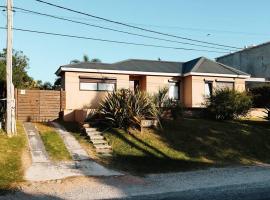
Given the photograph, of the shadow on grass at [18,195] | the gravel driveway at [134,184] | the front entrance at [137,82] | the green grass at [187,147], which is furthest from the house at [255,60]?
the shadow on grass at [18,195]

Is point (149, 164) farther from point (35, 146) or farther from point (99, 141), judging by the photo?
point (35, 146)

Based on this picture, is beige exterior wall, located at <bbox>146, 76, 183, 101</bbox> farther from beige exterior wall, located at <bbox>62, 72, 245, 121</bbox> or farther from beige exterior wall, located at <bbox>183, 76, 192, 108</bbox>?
beige exterior wall, located at <bbox>183, 76, 192, 108</bbox>

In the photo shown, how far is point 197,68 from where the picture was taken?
30594mm

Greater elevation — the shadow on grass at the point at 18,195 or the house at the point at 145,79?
the house at the point at 145,79

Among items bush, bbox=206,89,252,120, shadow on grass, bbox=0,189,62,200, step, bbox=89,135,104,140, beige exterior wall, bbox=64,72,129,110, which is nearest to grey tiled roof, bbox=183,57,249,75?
bush, bbox=206,89,252,120

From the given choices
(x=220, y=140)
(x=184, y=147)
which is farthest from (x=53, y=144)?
(x=220, y=140)

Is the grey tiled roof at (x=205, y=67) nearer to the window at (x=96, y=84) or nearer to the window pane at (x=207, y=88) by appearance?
the window pane at (x=207, y=88)

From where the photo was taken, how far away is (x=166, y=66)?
105ft

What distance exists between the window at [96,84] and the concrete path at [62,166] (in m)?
9.45

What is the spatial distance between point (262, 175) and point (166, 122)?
8.48 meters

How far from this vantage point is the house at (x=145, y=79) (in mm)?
27578

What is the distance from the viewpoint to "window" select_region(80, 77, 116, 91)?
28.0 meters

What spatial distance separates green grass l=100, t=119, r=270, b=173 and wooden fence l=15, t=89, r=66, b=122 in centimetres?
746

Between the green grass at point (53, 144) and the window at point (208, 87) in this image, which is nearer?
the green grass at point (53, 144)
